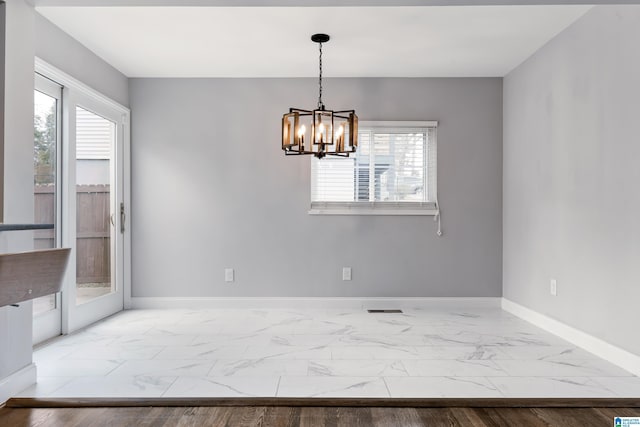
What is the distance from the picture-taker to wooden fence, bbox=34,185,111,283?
358cm

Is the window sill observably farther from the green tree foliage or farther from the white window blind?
the green tree foliage

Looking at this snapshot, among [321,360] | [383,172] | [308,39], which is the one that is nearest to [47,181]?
[308,39]

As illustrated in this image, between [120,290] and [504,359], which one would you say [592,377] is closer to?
[504,359]

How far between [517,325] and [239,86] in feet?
12.1

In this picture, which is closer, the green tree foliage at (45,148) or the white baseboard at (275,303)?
the green tree foliage at (45,148)

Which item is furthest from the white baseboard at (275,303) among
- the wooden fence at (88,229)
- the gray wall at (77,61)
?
the gray wall at (77,61)

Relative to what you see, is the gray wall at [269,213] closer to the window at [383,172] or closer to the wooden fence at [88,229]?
the window at [383,172]

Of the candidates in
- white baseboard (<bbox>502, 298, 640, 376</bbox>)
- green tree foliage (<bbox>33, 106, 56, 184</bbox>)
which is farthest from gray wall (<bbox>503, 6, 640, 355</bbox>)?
green tree foliage (<bbox>33, 106, 56, 184</bbox>)

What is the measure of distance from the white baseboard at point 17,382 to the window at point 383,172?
297 centimetres

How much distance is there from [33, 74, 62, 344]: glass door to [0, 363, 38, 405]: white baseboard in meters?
0.92

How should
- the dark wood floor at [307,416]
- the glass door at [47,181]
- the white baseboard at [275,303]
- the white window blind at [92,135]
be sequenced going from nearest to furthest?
Result: the dark wood floor at [307,416], the glass door at [47,181], the white window blind at [92,135], the white baseboard at [275,303]

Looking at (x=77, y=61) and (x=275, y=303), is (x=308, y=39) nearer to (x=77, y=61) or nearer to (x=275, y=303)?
(x=77, y=61)

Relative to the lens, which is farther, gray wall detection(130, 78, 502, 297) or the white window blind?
gray wall detection(130, 78, 502, 297)

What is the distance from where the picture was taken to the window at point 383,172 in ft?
16.2
